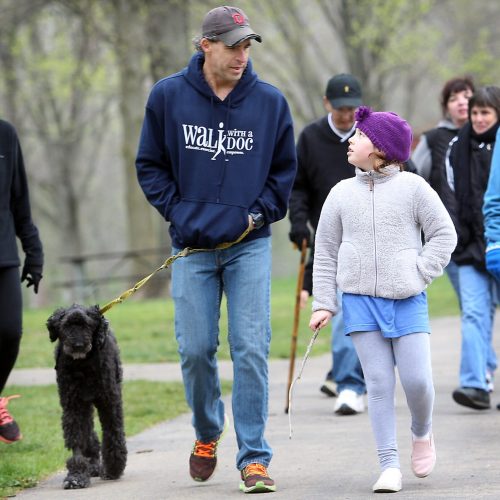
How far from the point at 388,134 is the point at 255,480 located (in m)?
1.77

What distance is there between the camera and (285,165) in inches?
249

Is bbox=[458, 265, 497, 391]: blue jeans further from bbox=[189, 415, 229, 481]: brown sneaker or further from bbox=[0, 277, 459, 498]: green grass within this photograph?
bbox=[189, 415, 229, 481]: brown sneaker

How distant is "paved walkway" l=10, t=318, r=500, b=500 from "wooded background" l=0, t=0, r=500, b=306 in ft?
53.9

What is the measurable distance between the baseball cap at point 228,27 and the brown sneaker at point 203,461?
6.59ft

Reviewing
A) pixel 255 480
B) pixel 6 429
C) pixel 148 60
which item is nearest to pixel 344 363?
pixel 6 429

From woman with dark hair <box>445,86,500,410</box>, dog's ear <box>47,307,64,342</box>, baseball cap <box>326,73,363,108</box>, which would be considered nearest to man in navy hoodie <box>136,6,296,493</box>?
dog's ear <box>47,307,64,342</box>

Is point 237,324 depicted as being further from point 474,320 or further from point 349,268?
point 474,320

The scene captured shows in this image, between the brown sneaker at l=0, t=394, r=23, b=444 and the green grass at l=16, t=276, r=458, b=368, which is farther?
the green grass at l=16, t=276, r=458, b=368

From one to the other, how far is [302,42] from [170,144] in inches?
1139

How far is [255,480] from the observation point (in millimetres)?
6039

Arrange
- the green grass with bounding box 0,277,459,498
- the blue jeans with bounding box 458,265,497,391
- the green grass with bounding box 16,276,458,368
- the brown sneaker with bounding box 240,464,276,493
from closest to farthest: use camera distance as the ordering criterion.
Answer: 1. the brown sneaker with bounding box 240,464,276,493
2. the green grass with bounding box 0,277,459,498
3. the blue jeans with bounding box 458,265,497,391
4. the green grass with bounding box 16,276,458,368

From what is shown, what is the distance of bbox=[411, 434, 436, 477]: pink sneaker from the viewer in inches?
235

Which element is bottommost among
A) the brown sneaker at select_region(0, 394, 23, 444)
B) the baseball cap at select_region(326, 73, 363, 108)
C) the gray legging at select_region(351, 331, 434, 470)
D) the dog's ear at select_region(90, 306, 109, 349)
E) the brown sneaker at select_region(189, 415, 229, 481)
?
the brown sneaker at select_region(0, 394, 23, 444)

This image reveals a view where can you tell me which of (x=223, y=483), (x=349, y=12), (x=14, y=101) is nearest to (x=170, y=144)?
(x=223, y=483)
